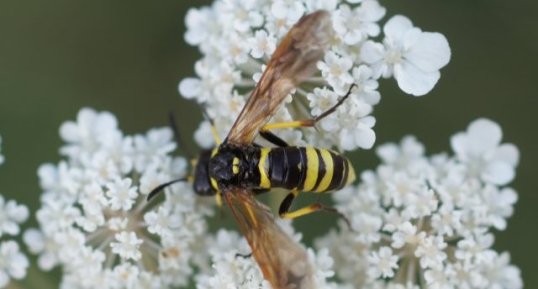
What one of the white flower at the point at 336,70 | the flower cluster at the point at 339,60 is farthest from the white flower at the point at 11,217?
the white flower at the point at 336,70

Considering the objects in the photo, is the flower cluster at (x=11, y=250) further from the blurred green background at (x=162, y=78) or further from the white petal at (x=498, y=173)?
the white petal at (x=498, y=173)

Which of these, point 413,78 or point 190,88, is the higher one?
point 190,88

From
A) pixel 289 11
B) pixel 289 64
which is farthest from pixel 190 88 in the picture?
pixel 289 64

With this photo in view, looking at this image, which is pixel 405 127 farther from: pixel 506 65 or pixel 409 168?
pixel 409 168

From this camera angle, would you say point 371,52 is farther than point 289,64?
Yes

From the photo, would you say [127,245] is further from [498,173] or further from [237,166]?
[498,173]

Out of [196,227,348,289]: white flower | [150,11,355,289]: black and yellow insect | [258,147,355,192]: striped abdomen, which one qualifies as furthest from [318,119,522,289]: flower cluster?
[258,147,355,192]: striped abdomen

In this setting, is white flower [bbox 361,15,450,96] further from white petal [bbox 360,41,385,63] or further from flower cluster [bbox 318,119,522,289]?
flower cluster [bbox 318,119,522,289]
